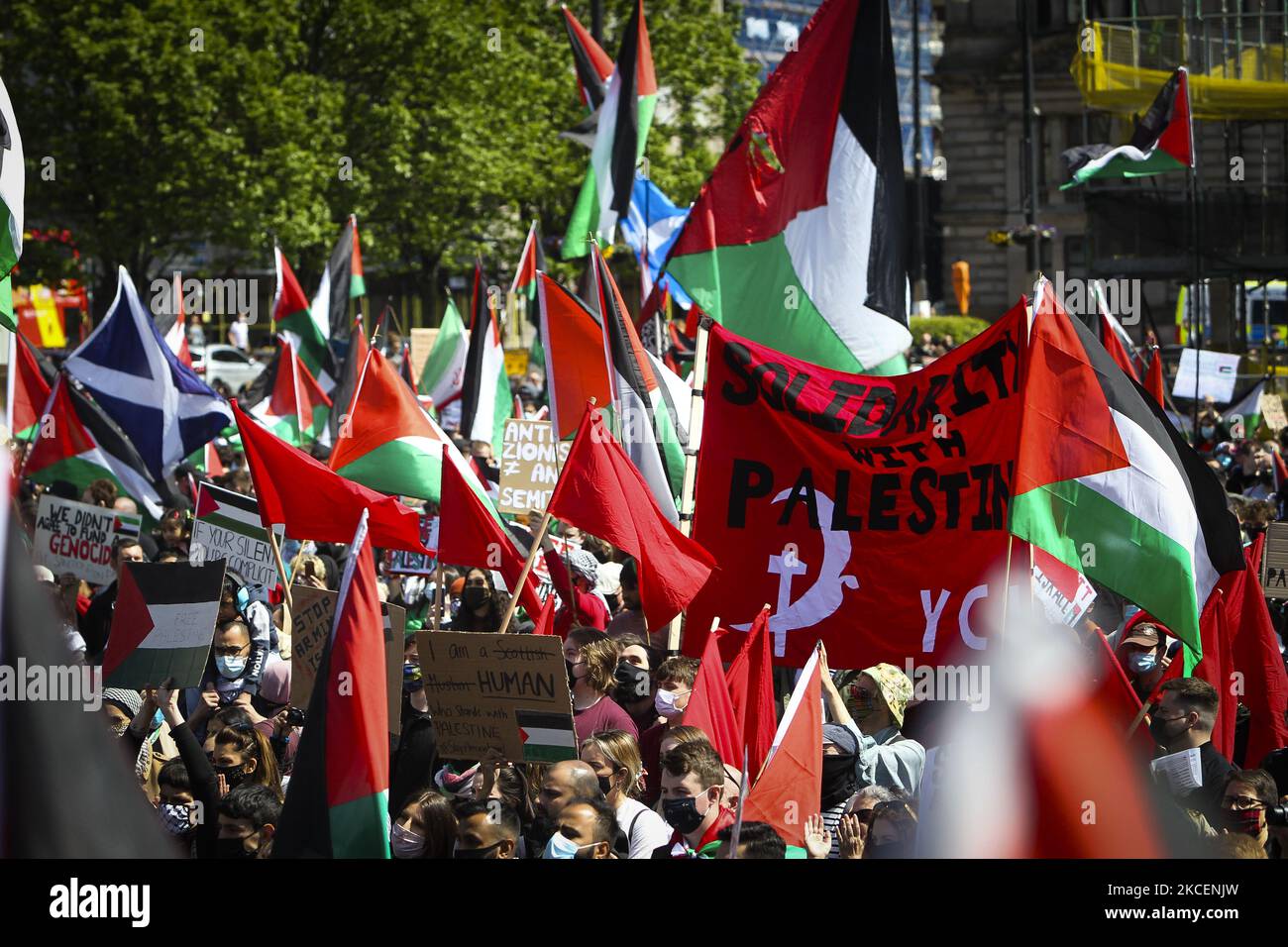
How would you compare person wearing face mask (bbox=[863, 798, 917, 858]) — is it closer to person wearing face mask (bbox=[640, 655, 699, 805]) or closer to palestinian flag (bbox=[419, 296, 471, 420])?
person wearing face mask (bbox=[640, 655, 699, 805])

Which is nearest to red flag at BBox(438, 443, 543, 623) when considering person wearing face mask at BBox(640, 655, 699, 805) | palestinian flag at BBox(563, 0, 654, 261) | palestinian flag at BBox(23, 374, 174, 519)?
person wearing face mask at BBox(640, 655, 699, 805)

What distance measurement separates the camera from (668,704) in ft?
23.5

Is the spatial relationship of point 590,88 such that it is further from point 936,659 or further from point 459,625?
point 936,659

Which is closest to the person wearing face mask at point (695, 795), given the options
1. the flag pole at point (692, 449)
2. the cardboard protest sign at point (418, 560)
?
the flag pole at point (692, 449)

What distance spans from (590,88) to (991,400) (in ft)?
35.9

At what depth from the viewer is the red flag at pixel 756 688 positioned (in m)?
7.02

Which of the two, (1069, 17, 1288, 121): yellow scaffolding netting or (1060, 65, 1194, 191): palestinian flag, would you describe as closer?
(1060, 65, 1194, 191): palestinian flag

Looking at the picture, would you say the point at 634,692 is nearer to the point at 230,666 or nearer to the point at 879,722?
the point at 879,722

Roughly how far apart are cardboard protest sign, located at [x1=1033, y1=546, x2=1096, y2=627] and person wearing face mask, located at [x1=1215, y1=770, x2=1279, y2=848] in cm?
196

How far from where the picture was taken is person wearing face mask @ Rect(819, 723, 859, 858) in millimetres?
6664

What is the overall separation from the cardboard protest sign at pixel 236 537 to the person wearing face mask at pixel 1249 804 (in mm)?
5122

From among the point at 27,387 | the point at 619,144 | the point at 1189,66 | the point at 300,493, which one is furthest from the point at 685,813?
the point at 1189,66

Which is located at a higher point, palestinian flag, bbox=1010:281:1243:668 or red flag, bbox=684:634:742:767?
palestinian flag, bbox=1010:281:1243:668
